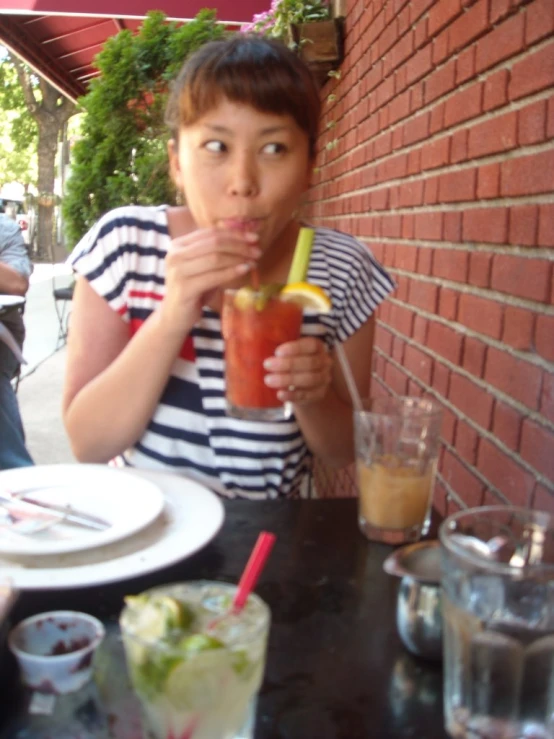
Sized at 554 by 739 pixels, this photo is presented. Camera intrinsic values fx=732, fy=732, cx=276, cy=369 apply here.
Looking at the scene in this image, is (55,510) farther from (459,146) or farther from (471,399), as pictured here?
(459,146)

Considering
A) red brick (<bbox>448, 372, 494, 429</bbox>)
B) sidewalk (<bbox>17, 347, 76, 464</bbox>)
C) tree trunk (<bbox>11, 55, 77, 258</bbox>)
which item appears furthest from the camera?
tree trunk (<bbox>11, 55, 77, 258</bbox>)

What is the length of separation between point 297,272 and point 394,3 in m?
1.70

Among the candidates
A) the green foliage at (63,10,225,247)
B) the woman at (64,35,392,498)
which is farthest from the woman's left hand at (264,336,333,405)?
the green foliage at (63,10,225,247)

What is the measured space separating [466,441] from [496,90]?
0.79 metres

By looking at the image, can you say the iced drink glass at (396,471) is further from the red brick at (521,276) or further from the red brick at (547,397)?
the red brick at (521,276)

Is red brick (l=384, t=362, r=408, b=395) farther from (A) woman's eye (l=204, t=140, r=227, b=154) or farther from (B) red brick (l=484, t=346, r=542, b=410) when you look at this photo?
(A) woman's eye (l=204, t=140, r=227, b=154)

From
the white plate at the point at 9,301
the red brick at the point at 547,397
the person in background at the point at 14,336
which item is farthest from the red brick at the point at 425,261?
the white plate at the point at 9,301

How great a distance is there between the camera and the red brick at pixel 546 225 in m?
1.31

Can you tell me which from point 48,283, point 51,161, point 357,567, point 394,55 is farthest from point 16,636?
point 51,161

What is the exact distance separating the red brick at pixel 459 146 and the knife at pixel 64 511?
4.05ft

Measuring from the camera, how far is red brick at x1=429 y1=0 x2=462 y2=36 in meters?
1.85

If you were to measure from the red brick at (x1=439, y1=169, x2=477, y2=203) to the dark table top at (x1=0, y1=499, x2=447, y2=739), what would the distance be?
0.89m

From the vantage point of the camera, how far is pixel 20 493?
126 cm

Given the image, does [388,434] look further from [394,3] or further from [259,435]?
[394,3]
